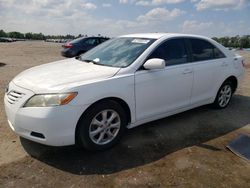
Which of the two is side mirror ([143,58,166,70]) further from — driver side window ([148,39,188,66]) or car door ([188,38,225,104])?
car door ([188,38,225,104])

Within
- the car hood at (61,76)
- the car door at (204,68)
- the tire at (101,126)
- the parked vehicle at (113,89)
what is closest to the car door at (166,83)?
the parked vehicle at (113,89)

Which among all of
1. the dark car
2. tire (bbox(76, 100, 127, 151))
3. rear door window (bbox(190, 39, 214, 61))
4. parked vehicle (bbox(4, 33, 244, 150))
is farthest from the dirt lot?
the dark car

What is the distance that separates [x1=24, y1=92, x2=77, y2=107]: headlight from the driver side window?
1.53 m

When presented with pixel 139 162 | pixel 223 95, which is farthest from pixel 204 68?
pixel 139 162

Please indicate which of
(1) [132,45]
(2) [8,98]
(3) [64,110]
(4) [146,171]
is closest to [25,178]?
(3) [64,110]

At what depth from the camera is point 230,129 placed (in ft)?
16.0

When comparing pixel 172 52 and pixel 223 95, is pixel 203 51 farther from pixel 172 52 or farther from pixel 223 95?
pixel 223 95

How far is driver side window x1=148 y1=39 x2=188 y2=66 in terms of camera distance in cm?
444

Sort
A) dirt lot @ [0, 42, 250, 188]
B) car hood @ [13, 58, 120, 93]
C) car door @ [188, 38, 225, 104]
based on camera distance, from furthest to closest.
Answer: car door @ [188, 38, 225, 104] → car hood @ [13, 58, 120, 93] → dirt lot @ [0, 42, 250, 188]

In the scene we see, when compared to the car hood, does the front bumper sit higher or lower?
lower

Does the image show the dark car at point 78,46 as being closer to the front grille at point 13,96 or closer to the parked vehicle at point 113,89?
the parked vehicle at point 113,89

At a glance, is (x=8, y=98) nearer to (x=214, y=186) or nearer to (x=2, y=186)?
(x=2, y=186)

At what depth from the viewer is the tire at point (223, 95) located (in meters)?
5.75

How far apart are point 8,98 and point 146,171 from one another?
207 centimetres
